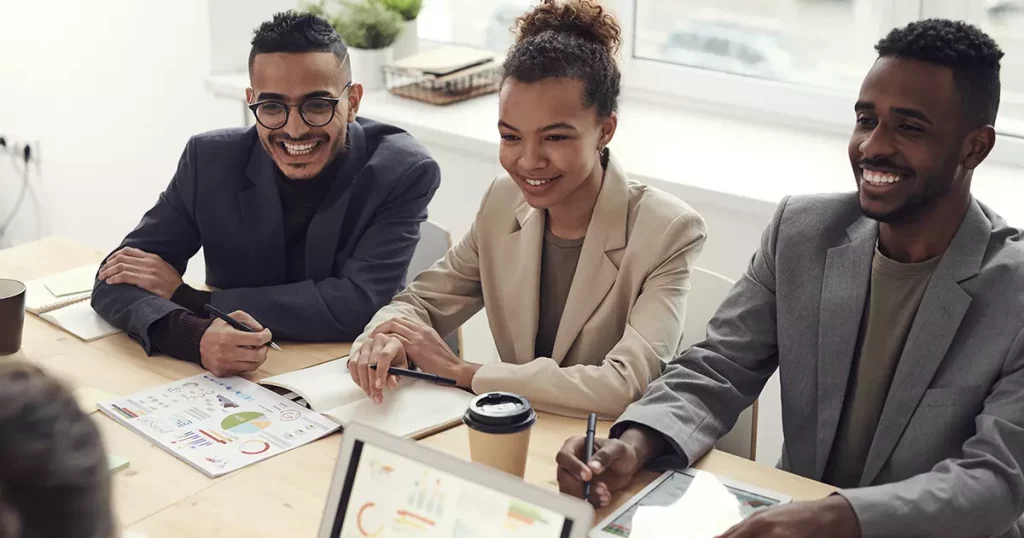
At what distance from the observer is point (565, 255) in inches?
80.6

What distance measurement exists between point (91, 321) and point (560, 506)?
140cm

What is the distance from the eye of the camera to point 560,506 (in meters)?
1.01

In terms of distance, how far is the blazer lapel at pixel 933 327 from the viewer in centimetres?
161

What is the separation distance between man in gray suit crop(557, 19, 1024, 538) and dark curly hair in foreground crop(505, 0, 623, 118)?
388mm

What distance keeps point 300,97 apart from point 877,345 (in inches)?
45.1

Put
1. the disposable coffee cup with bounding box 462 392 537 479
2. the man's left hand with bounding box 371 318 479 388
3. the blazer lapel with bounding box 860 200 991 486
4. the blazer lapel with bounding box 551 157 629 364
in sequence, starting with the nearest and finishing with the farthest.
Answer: the disposable coffee cup with bounding box 462 392 537 479 → the blazer lapel with bounding box 860 200 991 486 → the man's left hand with bounding box 371 318 479 388 → the blazer lapel with bounding box 551 157 629 364

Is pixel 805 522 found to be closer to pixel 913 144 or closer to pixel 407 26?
pixel 913 144

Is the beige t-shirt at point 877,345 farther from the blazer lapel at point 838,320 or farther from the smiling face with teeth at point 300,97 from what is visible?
the smiling face with teeth at point 300,97

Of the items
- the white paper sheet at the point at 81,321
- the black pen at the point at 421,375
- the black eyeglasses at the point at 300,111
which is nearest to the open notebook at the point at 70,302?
the white paper sheet at the point at 81,321

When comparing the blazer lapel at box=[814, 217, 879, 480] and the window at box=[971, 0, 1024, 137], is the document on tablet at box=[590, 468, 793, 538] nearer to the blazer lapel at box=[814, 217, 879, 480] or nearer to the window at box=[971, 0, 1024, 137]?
the blazer lapel at box=[814, 217, 879, 480]

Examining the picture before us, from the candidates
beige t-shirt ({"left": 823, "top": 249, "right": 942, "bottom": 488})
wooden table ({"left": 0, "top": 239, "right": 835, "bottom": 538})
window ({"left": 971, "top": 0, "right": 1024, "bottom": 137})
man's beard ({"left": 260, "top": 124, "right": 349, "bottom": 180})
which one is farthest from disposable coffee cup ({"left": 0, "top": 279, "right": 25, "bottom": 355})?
window ({"left": 971, "top": 0, "right": 1024, "bottom": 137})

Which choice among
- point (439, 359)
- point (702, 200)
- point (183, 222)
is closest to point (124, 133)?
point (183, 222)

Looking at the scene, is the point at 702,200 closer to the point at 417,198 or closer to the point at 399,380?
the point at 417,198

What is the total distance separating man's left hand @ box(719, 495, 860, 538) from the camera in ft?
4.44
